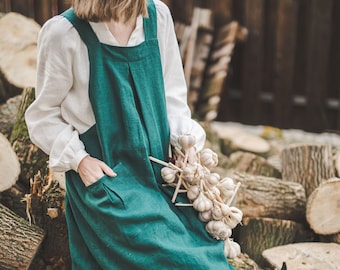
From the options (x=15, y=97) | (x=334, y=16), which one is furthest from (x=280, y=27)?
(x=15, y=97)

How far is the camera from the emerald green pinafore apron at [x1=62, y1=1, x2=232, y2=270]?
2.75 meters

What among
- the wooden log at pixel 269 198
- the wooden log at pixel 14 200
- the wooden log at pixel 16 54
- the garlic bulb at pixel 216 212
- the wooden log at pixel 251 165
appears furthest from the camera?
the wooden log at pixel 251 165

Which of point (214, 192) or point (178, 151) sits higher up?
point (178, 151)

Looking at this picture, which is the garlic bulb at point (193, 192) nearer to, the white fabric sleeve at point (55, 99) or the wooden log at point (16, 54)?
the white fabric sleeve at point (55, 99)

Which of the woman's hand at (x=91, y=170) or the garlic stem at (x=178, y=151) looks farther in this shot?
the garlic stem at (x=178, y=151)

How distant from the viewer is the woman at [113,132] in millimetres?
2732

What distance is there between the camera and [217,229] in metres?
2.85

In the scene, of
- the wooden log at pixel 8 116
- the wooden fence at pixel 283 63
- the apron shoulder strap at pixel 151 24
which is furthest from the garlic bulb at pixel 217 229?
the wooden fence at pixel 283 63

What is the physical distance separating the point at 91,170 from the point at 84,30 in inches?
20.1

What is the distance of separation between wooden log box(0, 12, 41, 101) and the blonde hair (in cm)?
183

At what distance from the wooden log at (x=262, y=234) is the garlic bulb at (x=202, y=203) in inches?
42.6

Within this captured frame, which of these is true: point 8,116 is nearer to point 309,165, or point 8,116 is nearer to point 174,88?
point 174,88

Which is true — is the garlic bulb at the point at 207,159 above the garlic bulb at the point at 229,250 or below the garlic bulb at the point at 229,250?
above

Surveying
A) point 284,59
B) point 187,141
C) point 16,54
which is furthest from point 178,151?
point 284,59
